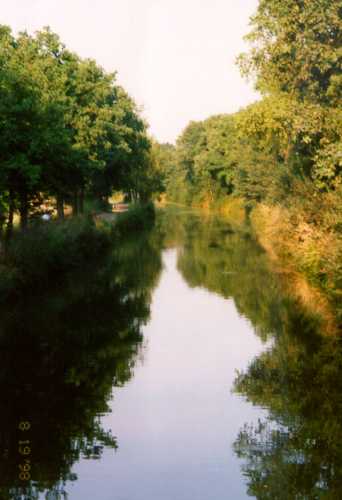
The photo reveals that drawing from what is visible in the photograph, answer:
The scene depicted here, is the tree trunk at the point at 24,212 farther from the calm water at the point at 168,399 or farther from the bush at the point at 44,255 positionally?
the calm water at the point at 168,399

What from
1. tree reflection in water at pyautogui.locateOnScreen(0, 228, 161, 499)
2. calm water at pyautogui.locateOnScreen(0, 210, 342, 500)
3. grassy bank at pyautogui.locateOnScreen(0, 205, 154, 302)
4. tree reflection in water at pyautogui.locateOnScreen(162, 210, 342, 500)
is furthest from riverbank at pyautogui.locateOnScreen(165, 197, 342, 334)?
grassy bank at pyautogui.locateOnScreen(0, 205, 154, 302)

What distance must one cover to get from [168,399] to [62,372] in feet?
8.72

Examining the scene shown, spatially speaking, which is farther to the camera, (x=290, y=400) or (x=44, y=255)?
(x=44, y=255)

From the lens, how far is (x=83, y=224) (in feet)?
122

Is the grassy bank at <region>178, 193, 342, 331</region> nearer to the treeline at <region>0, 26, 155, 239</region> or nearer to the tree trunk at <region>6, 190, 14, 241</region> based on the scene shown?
the treeline at <region>0, 26, 155, 239</region>

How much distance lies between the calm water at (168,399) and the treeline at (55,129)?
4.35 metres

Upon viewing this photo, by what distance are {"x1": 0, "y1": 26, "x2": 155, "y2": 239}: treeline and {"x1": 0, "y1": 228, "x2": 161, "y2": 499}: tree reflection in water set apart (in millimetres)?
3968

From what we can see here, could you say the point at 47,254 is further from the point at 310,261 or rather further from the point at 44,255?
the point at 310,261

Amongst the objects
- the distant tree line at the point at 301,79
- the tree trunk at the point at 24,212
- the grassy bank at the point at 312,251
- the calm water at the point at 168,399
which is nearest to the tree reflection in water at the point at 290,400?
the calm water at the point at 168,399

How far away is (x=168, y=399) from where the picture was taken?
40.8ft

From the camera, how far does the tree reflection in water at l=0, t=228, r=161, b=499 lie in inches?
367

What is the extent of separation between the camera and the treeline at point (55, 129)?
22609 millimetres

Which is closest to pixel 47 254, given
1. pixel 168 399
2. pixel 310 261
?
pixel 310 261

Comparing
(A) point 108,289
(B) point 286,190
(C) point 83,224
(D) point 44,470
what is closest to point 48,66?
(C) point 83,224
